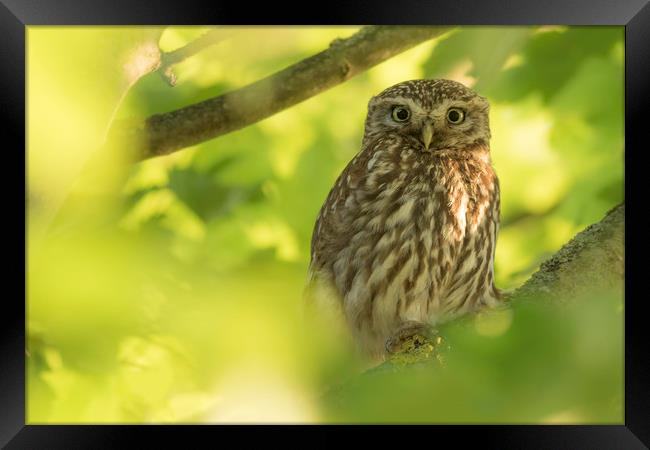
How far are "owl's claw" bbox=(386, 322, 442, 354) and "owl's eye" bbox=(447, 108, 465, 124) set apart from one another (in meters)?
0.78

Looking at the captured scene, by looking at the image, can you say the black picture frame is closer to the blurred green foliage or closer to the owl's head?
the blurred green foliage

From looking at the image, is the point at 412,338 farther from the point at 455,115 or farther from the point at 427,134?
the point at 455,115

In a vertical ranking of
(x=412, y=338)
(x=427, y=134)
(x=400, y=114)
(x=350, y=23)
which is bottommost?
(x=412, y=338)

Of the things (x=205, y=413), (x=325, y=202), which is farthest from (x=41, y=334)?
Result: (x=325, y=202)

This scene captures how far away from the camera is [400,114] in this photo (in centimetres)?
319

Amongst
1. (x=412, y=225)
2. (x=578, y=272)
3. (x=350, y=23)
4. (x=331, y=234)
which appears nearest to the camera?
(x=578, y=272)

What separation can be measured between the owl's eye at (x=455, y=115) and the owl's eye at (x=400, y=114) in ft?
0.50

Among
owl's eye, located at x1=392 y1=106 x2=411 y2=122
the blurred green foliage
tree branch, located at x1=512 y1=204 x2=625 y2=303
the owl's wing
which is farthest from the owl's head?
tree branch, located at x1=512 y1=204 x2=625 y2=303

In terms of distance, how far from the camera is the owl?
2998mm

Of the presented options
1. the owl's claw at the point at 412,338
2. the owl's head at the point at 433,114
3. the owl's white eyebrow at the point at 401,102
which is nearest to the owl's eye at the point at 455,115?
the owl's head at the point at 433,114

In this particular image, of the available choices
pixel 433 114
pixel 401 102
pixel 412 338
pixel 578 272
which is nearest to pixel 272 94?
pixel 401 102

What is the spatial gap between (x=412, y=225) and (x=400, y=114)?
47 centimetres

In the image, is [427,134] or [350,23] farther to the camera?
[427,134]

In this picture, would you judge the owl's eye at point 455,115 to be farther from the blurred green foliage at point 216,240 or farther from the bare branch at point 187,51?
the bare branch at point 187,51
